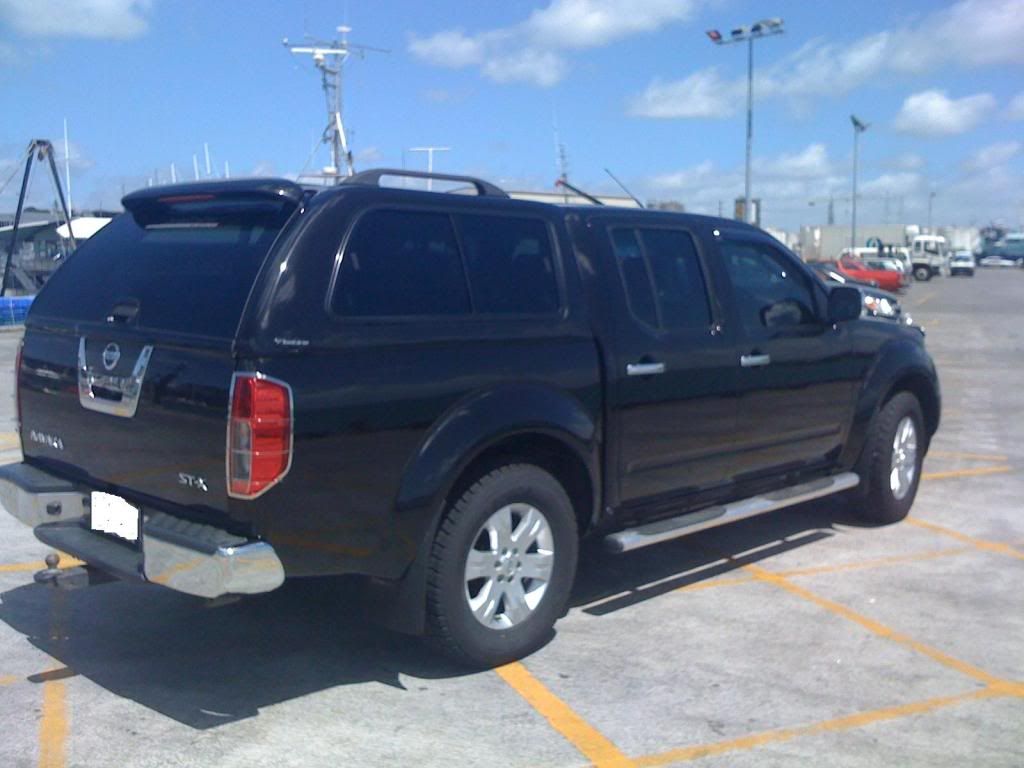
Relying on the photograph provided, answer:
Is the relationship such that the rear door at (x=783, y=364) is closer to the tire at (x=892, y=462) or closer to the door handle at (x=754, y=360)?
the door handle at (x=754, y=360)

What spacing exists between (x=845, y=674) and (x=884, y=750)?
0.74 metres

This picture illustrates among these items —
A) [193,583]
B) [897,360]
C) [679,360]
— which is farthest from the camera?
[897,360]

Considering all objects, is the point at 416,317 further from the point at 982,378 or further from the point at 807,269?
the point at 982,378

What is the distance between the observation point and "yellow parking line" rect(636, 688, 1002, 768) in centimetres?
413

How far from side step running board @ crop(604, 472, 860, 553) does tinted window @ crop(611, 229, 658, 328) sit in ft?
Result: 3.16

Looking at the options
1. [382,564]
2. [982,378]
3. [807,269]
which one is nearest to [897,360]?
[807,269]

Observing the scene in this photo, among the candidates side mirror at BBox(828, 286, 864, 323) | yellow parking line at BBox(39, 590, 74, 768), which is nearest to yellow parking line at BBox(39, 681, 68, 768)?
yellow parking line at BBox(39, 590, 74, 768)

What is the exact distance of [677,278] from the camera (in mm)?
5855

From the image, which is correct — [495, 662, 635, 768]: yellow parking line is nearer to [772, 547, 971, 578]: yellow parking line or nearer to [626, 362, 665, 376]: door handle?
[626, 362, 665, 376]: door handle

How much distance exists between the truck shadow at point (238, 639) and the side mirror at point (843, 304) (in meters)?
1.53

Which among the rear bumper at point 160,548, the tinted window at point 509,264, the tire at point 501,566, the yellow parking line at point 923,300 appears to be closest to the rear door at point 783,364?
the tinted window at point 509,264

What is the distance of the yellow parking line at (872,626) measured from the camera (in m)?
4.98

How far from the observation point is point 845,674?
493 cm

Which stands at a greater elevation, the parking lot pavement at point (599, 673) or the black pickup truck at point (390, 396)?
the black pickup truck at point (390, 396)
